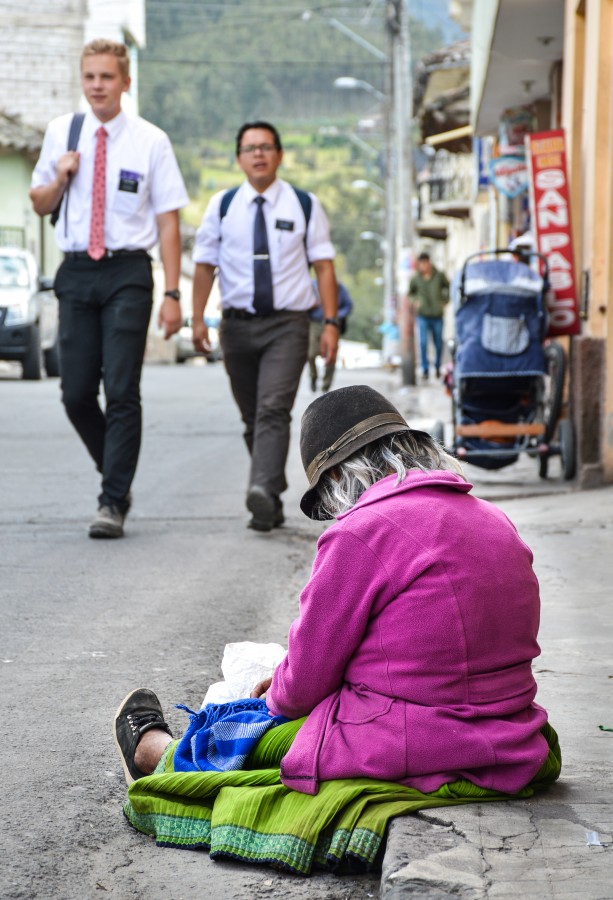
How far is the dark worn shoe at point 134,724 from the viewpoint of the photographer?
3.39m

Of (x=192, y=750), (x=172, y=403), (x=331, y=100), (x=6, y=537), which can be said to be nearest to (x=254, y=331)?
(x=6, y=537)

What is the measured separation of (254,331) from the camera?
24.1ft

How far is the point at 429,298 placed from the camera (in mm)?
24422

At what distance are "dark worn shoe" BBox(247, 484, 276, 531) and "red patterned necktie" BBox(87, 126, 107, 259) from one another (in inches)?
52.9

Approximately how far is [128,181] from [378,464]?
167 inches

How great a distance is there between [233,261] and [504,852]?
5.03 meters

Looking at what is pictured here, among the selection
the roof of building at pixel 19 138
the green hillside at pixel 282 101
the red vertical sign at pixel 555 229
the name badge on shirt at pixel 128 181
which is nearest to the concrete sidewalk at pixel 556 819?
the name badge on shirt at pixel 128 181

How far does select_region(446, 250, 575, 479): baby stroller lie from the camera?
9.15 meters

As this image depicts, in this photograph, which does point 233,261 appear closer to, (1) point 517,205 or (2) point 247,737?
(2) point 247,737

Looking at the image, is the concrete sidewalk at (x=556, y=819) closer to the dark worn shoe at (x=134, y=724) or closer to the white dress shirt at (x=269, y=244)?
the dark worn shoe at (x=134, y=724)

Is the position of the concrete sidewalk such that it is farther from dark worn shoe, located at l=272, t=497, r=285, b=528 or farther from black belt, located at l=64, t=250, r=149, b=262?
black belt, located at l=64, t=250, r=149, b=262

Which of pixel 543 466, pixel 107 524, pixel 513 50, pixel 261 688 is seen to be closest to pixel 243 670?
pixel 261 688

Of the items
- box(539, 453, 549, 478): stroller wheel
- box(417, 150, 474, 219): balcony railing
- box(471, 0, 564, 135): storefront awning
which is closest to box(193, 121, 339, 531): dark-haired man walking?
box(539, 453, 549, 478): stroller wheel

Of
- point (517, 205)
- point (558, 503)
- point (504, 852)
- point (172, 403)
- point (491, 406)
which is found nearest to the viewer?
point (504, 852)
